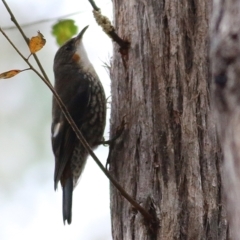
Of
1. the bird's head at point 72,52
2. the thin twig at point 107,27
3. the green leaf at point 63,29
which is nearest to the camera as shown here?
the thin twig at point 107,27

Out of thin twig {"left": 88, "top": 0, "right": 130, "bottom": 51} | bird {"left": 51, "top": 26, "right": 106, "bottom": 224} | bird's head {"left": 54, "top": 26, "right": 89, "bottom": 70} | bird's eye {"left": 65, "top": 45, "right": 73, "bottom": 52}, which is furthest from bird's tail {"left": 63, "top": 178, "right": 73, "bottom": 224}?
thin twig {"left": 88, "top": 0, "right": 130, "bottom": 51}

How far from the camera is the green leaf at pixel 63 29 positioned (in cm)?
400

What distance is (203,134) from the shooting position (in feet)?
8.81

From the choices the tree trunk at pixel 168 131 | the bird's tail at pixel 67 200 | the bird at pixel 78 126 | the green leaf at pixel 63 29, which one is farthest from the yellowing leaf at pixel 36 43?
the bird's tail at pixel 67 200

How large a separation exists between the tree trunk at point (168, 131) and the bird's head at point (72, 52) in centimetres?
184

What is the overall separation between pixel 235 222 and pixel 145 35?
1.78 metres

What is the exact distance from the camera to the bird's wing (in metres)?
4.21

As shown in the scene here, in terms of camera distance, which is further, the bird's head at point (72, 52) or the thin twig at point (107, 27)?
the bird's head at point (72, 52)

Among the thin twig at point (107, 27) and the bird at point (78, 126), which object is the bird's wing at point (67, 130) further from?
the thin twig at point (107, 27)

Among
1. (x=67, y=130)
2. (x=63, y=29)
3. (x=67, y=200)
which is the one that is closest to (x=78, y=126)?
(x=67, y=130)

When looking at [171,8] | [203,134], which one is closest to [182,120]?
[203,134]

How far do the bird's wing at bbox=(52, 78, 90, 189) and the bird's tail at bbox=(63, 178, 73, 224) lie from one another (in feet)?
0.23

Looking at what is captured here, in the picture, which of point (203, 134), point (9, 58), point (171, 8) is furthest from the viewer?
point (9, 58)

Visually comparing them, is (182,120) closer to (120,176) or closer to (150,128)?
(150,128)
